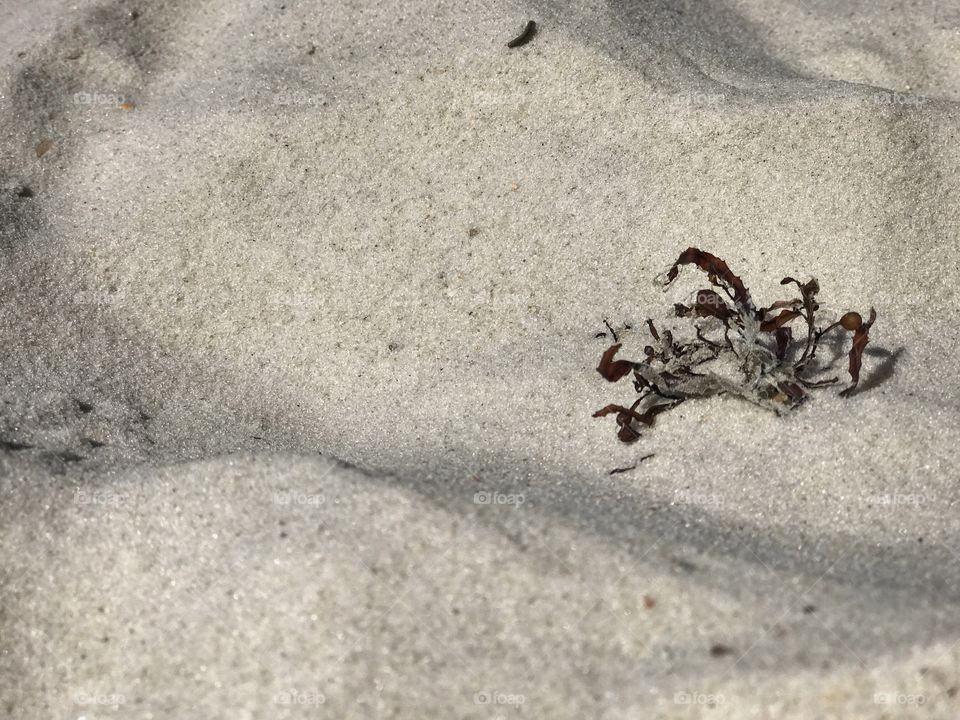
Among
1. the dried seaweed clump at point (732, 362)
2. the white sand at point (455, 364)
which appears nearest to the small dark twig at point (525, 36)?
the white sand at point (455, 364)

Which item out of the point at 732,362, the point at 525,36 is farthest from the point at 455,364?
the point at 525,36

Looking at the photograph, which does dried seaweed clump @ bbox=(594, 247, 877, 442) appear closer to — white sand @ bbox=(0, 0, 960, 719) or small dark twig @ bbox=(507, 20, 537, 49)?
white sand @ bbox=(0, 0, 960, 719)

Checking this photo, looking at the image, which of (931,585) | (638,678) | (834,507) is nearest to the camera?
(638,678)

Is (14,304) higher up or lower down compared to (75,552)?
higher up

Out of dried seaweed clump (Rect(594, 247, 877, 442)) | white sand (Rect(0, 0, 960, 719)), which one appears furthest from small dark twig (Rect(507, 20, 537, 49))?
dried seaweed clump (Rect(594, 247, 877, 442))

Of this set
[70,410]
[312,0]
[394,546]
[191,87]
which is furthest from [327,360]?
[312,0]

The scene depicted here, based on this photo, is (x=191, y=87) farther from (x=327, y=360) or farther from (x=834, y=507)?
(x=834, y=507)

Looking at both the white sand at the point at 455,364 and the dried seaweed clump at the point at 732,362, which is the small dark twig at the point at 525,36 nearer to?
the white sand at the point at 455,364
